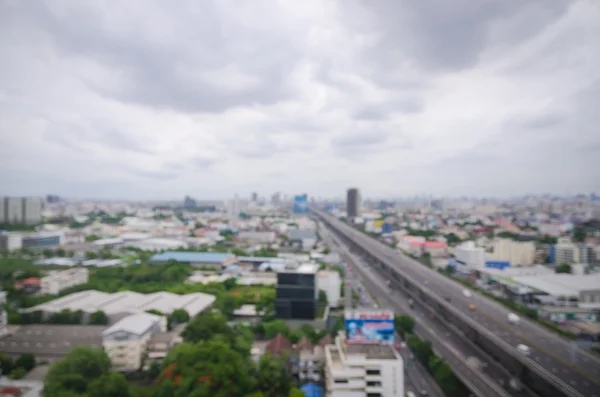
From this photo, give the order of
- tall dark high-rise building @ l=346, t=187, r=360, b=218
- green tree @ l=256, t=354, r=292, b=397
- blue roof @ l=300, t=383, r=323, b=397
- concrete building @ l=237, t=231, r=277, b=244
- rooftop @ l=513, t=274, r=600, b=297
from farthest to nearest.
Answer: tall dark high-rise building @ l=346, t=187, r=360, b=218 → concrete building @ l=237, t=231, r=277, b=244 → rooftop @ l=513, t=274, r=600, b=297 → blue roof @ l=300, t=383, r=323, b=397 → green tree @ l=256, t=354, r=292, b=397

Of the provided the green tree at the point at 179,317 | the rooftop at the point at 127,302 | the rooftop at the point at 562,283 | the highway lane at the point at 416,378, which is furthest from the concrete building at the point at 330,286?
the rooftop at the point at 562,283

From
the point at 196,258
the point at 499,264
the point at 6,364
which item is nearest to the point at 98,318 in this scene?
the point at 6,364

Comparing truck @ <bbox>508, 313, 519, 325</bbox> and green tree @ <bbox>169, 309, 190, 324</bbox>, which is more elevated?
truck @ <bbox>508, 313, 519, 325</bbox>

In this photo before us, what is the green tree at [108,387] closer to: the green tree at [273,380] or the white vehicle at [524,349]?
the green tree at [273,380]

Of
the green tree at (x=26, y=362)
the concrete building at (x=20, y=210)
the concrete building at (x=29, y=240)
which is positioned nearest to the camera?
the green tree at (x=26, y=362)

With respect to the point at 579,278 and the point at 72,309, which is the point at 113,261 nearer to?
the point at 72,309

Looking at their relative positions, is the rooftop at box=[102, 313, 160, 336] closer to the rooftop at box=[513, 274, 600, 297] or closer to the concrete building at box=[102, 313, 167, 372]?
the concrete building at box=[102, 313, 167, 372]

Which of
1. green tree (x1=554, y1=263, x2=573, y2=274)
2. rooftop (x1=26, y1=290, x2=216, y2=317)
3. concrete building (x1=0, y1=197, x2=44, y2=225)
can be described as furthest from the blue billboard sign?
concrete building (x1=0, y1=197, x2=44, y2=225)
